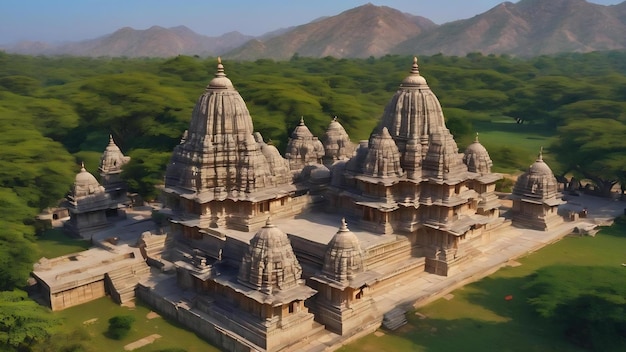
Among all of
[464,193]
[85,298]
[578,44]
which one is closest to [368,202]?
[464,193]

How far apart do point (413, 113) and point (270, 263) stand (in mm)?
10268

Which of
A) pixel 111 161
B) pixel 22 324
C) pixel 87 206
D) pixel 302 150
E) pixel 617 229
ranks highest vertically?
pixel 302 150

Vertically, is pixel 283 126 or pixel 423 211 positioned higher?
pixel 283 126

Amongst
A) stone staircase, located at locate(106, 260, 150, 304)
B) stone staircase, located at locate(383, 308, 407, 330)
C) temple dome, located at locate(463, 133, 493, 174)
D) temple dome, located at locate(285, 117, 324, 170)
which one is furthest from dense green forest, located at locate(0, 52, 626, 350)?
stone staircase, located at locate(383, 308, 407, 330)

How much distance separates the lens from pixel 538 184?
2783 cm

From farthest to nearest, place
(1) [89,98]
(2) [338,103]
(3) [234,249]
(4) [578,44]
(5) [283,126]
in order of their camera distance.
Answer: (4) [578,44], (2) [338,103], (1) [89,98], (5) [283,126], (3) [234,249]

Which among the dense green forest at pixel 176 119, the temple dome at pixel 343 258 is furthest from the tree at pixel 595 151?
the temple dome at pixel 343 258

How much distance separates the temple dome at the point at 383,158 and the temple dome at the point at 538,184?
9580 mm

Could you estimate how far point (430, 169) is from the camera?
22.5m

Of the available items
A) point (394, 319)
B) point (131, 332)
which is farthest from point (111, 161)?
point (394, 319)

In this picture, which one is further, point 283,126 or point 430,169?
point 283,126

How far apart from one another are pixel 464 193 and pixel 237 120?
34.1 feet

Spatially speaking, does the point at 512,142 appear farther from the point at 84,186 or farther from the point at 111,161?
the point at 84,186

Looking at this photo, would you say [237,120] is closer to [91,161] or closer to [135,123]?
[91,161]
